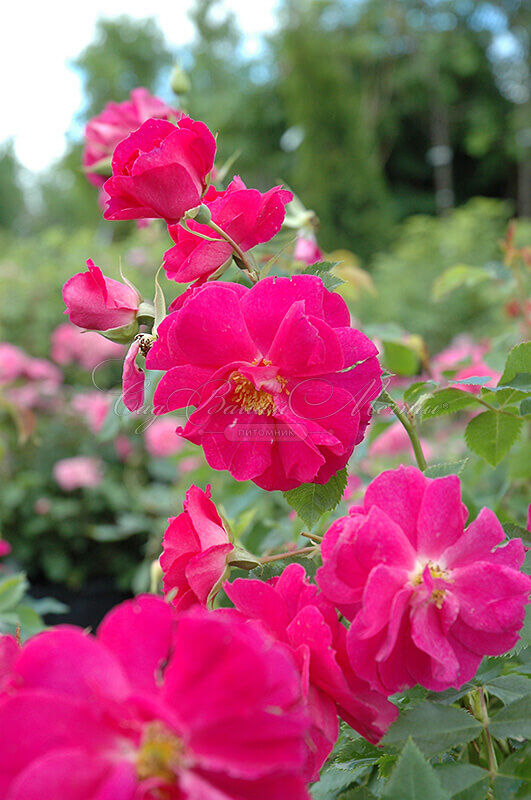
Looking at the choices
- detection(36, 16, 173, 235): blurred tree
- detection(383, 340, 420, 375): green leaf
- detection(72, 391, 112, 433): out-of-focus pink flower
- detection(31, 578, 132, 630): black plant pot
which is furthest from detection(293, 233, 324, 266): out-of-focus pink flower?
detection(36, 16, 173, 235): blurred tree

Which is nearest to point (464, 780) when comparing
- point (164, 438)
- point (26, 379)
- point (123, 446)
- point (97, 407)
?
point (164, 438)

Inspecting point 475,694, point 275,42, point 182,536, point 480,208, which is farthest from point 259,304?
point 275,42

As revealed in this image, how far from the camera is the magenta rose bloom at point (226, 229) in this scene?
0.42 meters

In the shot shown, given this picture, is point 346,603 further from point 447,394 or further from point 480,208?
point 480,208

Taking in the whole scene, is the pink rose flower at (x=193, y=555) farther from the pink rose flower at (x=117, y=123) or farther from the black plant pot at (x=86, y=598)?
the black plant pot at (x=86, y=598)

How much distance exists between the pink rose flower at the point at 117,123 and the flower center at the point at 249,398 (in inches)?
18.9

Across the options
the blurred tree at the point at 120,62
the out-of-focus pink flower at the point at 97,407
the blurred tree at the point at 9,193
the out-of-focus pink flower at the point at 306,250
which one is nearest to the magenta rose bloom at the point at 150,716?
the out-of-focus pink flower at the point at 306,250

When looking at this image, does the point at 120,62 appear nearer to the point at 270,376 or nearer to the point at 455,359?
the point at 455,359

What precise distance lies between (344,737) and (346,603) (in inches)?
5.8

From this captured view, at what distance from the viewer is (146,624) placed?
9.4 inches

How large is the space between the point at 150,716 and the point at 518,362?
1.21 ft

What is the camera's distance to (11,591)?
79 cm

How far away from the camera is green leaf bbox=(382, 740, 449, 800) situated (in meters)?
0.29

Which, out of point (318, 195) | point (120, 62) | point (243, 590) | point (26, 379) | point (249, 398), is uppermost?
point (120, 62)
